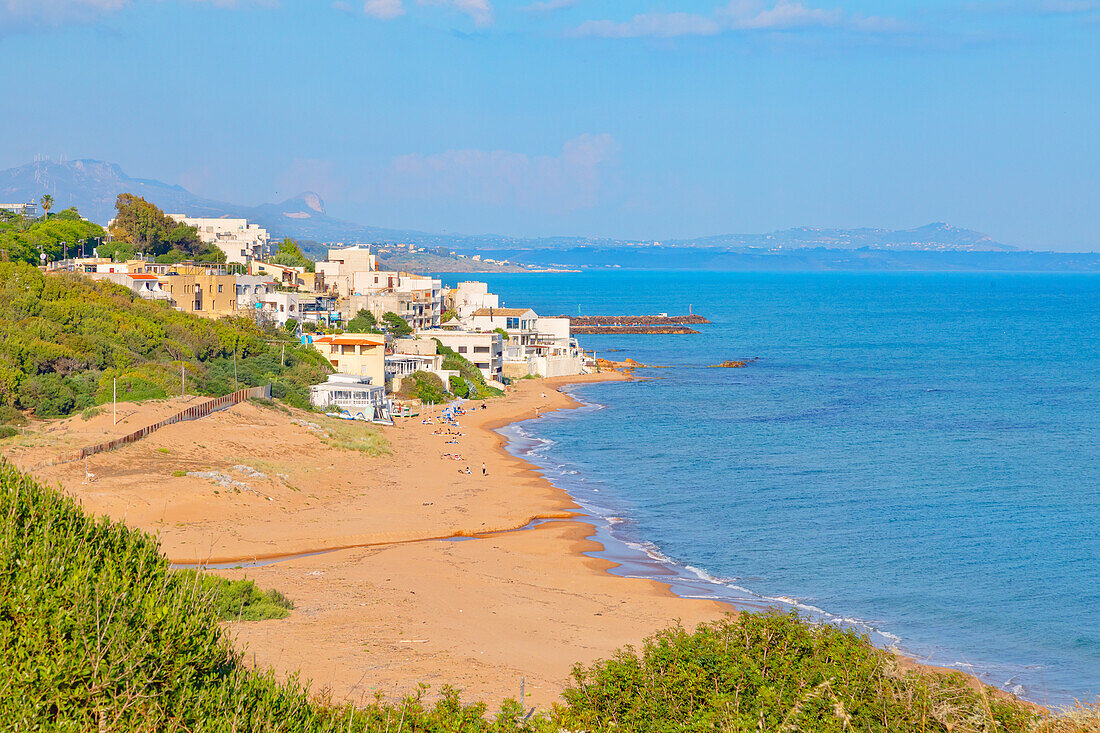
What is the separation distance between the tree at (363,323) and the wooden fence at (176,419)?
75.3 ft

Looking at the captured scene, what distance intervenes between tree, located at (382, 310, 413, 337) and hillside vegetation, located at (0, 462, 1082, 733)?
64.3 m

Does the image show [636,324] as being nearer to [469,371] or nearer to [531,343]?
[531,343]

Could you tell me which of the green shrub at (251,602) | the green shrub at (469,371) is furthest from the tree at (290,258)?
the green shrub at (251,602)

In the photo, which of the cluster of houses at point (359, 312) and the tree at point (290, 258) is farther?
the tree at point (290, 258)

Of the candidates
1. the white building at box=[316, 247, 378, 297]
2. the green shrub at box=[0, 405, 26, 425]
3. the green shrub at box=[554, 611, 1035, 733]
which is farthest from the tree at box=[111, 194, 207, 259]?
the green shrub at box=[554, 611, 1035, 733]

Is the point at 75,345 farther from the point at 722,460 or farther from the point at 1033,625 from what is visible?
the point at 1033,625

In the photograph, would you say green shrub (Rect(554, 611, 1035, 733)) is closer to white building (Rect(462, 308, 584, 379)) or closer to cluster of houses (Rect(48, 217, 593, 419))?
cluster of houses (Rect(48, 217, 593, 419))

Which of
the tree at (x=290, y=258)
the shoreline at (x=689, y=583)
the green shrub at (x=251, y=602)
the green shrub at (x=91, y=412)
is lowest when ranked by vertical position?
the shoreline at (x=689, y=583)

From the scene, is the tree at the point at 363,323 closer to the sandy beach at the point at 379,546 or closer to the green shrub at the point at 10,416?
the sandy beach at the point at 379,546

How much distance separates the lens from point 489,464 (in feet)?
145

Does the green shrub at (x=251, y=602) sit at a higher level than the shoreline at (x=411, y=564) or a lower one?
higher

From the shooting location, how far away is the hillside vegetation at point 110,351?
43.7 meters

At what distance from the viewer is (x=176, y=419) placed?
41.7 meters

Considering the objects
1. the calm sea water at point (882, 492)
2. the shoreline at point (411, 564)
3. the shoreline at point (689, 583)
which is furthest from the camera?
the calm sea water at point (882, 492)
